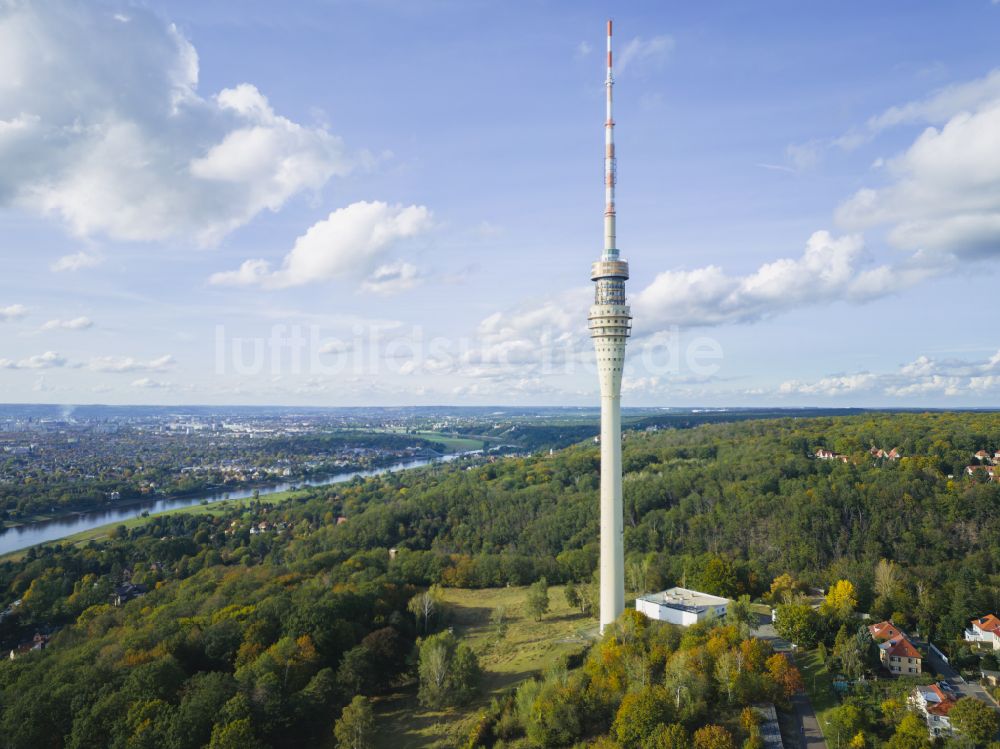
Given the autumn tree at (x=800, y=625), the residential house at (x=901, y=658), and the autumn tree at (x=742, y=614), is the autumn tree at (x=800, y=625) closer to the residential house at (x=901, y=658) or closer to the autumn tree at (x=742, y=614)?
the autumn tree at (x=742, y=614)

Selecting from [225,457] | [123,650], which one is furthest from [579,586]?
[225,457]

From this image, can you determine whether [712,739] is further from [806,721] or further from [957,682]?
[957,682]

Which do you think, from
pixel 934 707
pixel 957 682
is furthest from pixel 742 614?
pixel 934 707

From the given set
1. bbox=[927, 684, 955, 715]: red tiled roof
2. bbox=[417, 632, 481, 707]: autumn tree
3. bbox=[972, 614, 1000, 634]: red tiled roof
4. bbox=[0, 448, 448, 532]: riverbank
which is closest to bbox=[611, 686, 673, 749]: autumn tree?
bbox=[417, 632, 481, 707]: autumn tree

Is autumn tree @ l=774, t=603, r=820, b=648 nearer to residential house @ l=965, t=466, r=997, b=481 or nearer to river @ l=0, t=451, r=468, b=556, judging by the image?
residential house @ l=965, t=466, r=997, b=481

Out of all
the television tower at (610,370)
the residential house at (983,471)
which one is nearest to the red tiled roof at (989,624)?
the television tower at (610,370)
